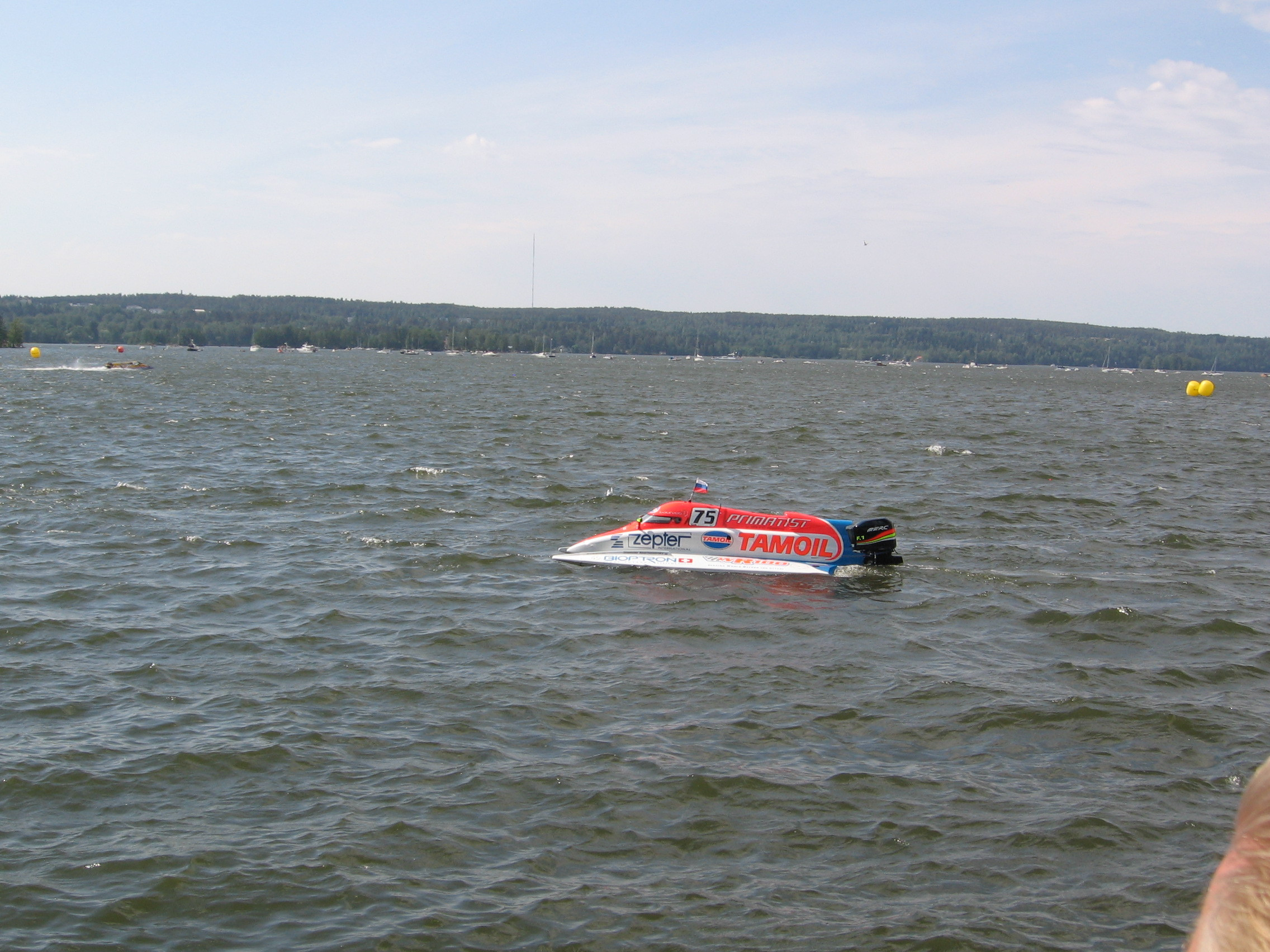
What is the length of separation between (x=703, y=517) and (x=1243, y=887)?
25377 mm

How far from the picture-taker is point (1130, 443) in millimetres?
62250

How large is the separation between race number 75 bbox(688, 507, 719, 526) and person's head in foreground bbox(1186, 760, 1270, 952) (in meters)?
25.3

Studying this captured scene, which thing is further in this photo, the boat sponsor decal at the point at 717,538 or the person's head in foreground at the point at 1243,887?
the boat sponsor decal at the point at 717,538

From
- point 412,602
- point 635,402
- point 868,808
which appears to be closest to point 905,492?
point 412,602

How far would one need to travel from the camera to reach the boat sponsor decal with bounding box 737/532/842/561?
2694 cm

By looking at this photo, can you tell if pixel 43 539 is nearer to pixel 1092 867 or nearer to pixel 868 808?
pixel 868 808

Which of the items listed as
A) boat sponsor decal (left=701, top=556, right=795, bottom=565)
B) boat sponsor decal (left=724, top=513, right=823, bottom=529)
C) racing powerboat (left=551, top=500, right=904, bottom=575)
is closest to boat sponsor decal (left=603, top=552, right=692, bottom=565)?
racing powerboat (left=551, top=500, right=904, bottom=575)

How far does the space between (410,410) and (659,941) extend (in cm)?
6796

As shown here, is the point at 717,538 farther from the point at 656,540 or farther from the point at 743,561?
the point at 656,540

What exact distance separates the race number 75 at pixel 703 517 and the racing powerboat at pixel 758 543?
15 mm

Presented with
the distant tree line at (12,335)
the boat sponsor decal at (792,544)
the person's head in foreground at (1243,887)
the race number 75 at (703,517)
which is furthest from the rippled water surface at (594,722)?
the distant tree line at (12,335)

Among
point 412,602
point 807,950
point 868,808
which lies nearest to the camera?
point 807,950

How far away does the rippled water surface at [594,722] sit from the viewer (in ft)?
39.3

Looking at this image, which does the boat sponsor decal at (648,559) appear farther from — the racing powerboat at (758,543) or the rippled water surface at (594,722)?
the rippled water surface at (594,722)
